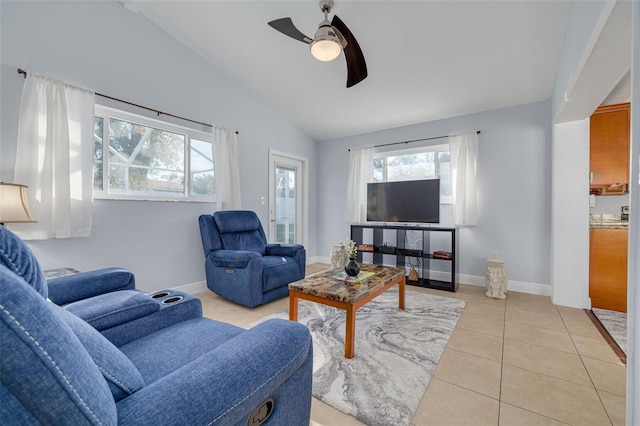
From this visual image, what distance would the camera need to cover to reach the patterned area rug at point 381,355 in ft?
4.84

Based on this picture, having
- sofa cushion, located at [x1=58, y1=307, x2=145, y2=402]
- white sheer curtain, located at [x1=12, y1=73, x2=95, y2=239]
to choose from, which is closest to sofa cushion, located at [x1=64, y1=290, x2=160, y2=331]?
sofa cushion, located at [x1=58, y1=307, x2=145, y2=402]

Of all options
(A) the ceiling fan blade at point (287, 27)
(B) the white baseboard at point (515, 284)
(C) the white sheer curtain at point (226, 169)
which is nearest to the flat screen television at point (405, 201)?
(B) the white baseboard at point (515, 284)

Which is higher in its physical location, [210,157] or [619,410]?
[210,157]

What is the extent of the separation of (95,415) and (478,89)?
4100mm

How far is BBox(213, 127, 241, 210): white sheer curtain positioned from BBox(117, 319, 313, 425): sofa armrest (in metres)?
2.87

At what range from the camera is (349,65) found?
2371 millimetres

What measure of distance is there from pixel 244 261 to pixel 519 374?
234cm

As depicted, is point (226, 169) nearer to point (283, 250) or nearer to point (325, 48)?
point (283, 250)

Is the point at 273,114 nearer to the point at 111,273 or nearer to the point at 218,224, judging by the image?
the point at 218,224

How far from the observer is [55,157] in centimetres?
233

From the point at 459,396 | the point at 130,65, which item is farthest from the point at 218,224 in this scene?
the point at 459,396

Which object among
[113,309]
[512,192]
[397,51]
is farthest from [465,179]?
[113,309]

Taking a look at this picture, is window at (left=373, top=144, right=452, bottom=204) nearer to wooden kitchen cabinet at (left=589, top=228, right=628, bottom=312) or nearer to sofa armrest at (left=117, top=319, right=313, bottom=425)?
wooden kitchen cabinet at (left=589, top=228, right=628, bottom=312)

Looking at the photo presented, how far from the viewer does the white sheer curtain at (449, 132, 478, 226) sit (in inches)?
145
